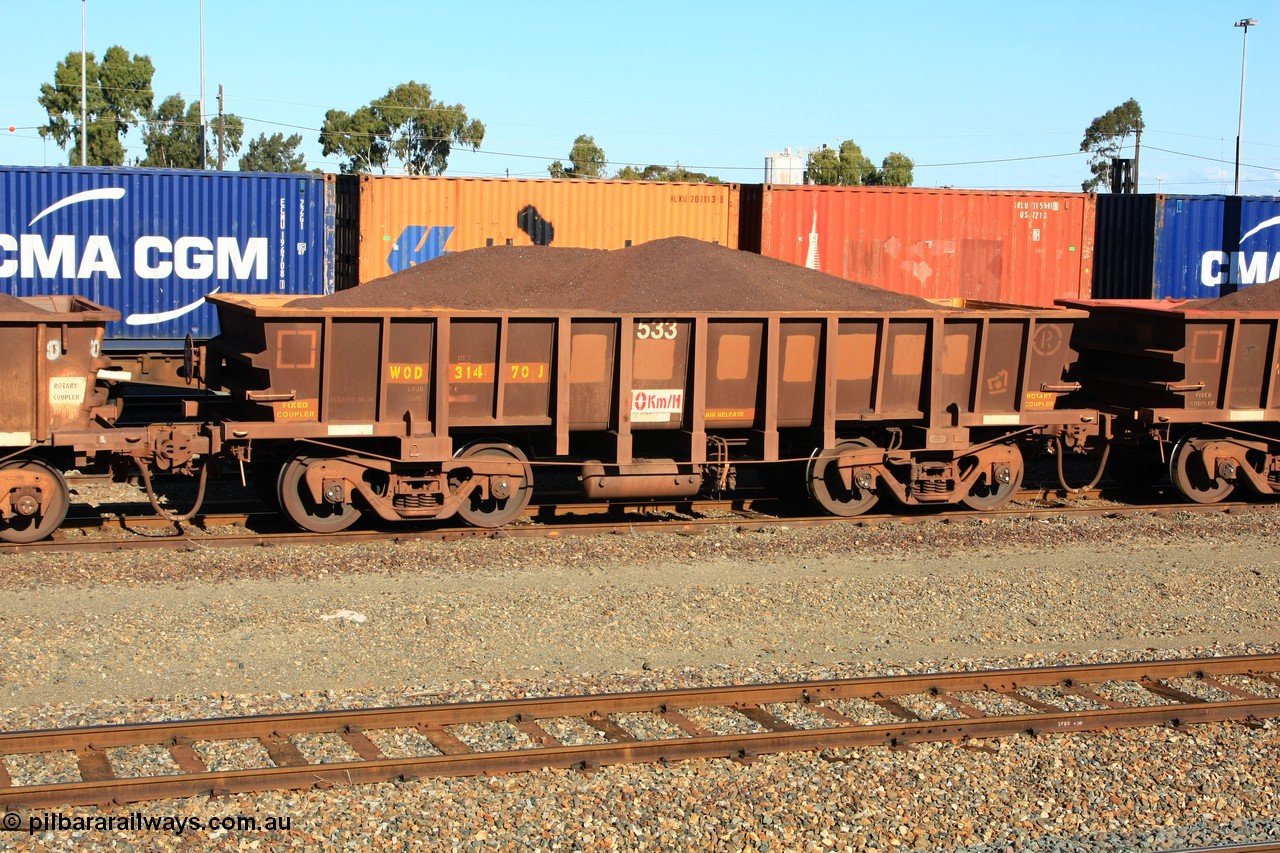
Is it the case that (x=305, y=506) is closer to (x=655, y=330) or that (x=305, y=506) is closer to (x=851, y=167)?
(x=655, y=330)

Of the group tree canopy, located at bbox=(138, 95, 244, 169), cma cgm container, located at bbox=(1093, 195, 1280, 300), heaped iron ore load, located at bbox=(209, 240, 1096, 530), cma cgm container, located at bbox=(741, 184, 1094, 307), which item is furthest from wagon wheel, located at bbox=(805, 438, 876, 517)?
tree canopy, located at bbox=(138, 95, 244, 169)

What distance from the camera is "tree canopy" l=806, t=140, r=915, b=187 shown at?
79375 millimetres

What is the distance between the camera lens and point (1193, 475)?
1431 centimetres

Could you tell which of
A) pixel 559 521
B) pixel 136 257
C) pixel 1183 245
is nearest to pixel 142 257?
pixel 136 257

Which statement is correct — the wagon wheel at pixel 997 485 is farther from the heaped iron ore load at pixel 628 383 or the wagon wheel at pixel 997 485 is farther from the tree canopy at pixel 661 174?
the tree canopy at pixel 661 174

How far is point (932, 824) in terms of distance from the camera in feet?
19.4

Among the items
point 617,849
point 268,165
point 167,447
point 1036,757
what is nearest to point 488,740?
point 617,849

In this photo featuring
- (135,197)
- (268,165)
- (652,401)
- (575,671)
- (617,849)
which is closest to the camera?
(617,849)

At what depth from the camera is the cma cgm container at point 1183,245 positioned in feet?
67.9

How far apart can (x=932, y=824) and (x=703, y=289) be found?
24.1ft

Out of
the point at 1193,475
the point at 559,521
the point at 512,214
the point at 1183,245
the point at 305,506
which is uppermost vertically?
the point at 1183,245

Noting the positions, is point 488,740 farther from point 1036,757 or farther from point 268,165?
point 268,165
